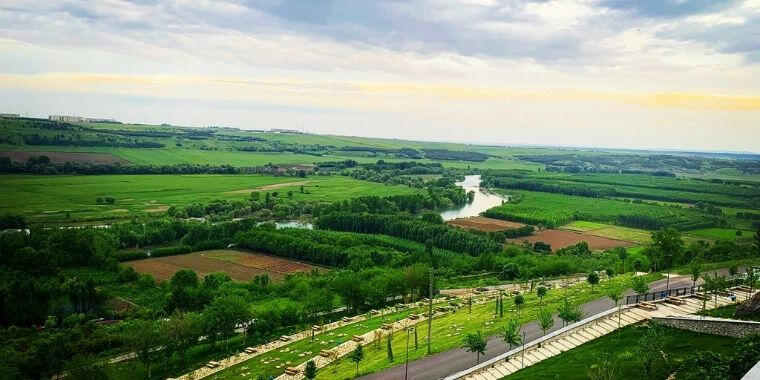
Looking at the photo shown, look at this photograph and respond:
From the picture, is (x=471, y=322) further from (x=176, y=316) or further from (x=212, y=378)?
(x=176, y=316)

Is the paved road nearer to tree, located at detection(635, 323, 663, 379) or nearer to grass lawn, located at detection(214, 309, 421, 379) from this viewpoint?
grass lawn, located at detection(214, 309, 421, 379)

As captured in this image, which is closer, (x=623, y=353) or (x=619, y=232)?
(x=623, y=353)

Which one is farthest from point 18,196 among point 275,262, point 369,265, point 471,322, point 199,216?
point 471,322

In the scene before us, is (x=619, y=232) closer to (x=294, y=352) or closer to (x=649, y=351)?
(x=294, y=352)

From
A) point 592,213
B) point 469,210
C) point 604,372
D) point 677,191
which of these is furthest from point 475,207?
point 604,372

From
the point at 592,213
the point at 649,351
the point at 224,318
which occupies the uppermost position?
the point at 649,351

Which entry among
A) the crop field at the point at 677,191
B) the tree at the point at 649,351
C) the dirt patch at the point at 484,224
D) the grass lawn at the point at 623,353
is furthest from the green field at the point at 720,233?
the tree at the point at 649,351

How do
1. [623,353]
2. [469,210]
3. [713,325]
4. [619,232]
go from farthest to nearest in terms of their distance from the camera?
1. [469,210]
2. [619,232]
3. [713,325]
4. [623,353]
